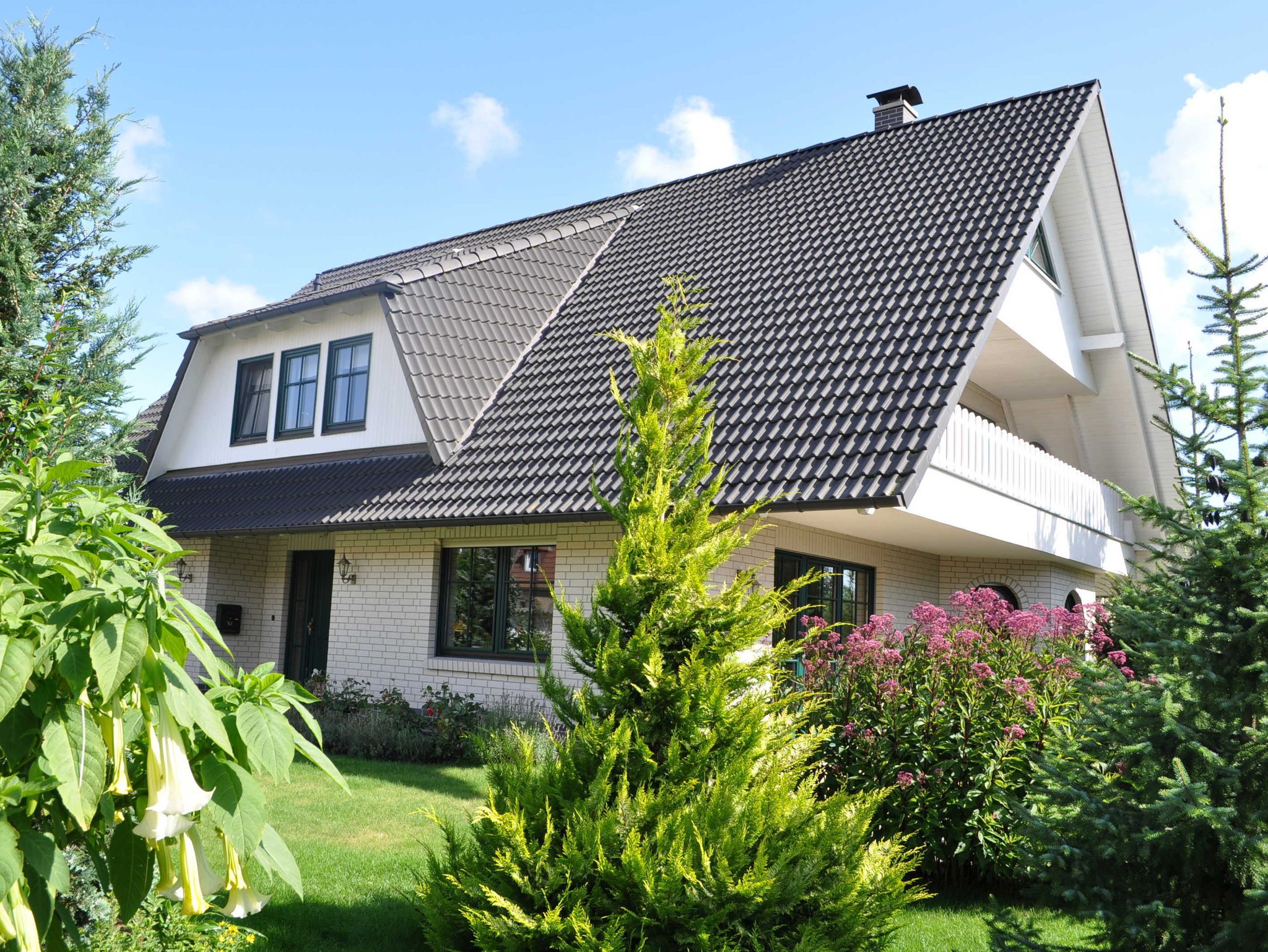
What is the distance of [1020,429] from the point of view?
58.2 ft

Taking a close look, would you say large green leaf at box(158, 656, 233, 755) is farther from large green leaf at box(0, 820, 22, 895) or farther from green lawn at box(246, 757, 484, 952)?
green lawn at box(246, 757, 484, 952)

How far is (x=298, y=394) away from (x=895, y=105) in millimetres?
11035

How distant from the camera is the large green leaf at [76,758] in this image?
7.04 ft

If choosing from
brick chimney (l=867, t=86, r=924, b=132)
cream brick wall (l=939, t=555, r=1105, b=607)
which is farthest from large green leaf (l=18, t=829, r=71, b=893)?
brick chimney (l=867, t=86, r=924, b=132)

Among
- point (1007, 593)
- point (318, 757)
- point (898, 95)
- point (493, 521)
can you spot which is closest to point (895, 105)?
point (898, 95)

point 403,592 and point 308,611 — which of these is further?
point 308,611

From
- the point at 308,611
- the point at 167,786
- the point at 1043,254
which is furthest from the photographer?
the point at 308,611

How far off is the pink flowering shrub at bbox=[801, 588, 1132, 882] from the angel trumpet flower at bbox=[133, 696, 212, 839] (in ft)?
19.4

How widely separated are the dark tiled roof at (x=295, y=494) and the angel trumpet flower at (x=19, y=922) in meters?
11.2

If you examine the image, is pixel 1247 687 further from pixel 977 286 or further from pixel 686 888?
pixel 977 286

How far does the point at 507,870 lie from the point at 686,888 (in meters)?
0.93

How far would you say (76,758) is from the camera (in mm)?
2246

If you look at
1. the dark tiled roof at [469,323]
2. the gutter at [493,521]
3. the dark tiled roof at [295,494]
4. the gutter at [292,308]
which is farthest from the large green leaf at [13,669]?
the gutter at [292,308]

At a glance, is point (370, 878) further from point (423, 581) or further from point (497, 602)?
point (423, 581)
